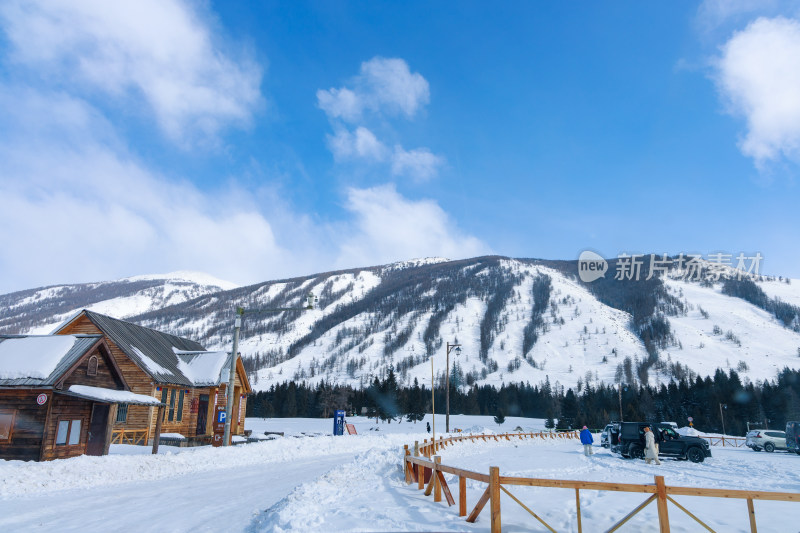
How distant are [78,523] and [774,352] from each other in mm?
233206

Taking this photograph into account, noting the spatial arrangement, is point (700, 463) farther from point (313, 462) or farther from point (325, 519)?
point (325, 519)

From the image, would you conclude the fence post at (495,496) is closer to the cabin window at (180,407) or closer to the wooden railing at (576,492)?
the wooden railing at (576,492)

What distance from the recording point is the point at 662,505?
748 centimetres

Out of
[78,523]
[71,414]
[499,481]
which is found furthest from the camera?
[71,414]

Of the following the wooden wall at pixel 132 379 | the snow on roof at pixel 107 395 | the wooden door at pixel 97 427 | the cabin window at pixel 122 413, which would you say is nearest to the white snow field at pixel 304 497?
the snow on roof at pixel 107 395

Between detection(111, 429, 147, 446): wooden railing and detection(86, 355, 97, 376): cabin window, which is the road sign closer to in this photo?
detection(111, 429, 147, 446): wooden railing

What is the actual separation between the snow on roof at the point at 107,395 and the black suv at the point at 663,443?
24547mm

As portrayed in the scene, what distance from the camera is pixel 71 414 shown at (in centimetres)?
2134

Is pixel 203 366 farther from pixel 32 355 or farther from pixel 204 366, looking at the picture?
pixel 32 355

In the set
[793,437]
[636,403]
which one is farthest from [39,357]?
[636,403]

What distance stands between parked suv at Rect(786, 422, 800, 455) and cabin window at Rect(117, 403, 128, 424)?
4366 centimetres

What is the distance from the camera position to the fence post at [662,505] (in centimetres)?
738

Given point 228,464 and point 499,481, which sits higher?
point 499,481

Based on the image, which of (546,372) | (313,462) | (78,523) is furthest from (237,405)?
(546,372)
